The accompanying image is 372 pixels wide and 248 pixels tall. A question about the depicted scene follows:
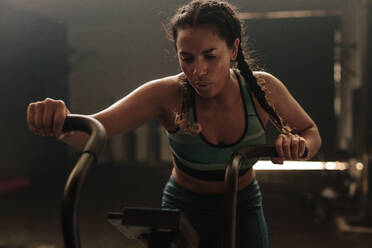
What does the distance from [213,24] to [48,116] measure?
1.51ft

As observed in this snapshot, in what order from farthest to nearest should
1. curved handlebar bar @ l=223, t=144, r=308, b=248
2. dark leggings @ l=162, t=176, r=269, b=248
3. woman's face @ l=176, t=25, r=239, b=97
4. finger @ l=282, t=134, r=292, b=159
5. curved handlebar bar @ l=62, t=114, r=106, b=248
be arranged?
dark leggings @ l=162, t=176, r=269, b=248 < woman's face @ l=176, t=25, r=239, b=97 < finger @ l=282, t=134, r=292, b=159 < curved handlebar bar @ l=223, t=144, r=308, b=248 < curved handlebar bar @ l=62, t=114, r=106, b=248

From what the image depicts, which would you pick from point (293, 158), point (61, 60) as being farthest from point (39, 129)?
point (61, 60)

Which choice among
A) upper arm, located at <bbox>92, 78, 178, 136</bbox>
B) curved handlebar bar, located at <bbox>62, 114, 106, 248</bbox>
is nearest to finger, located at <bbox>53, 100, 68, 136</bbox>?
curved handlebar bar, located at <bbox>62, 114, 106, 248</bbox>

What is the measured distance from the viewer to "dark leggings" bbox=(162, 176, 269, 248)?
44.5 inches

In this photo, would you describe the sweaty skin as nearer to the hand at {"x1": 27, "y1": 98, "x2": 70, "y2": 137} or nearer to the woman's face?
the woman's face

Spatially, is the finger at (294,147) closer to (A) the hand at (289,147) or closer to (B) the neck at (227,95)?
(A) the hand at (289,147)

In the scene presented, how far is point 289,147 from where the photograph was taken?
85 centimetres

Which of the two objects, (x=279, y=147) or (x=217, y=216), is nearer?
(x=279, y=147)

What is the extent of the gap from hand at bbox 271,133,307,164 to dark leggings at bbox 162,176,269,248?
1.05ft

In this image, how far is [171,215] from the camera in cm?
71

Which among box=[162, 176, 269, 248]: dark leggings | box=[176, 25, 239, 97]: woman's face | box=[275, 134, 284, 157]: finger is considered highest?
box=[176, 25, 239, 97]: woman's face

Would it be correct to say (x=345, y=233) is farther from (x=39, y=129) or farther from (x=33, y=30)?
(x=33, y=30)

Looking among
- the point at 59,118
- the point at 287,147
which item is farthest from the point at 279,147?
the point at 59,118

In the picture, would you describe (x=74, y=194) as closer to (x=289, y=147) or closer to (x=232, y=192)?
(x=232, y=192)
